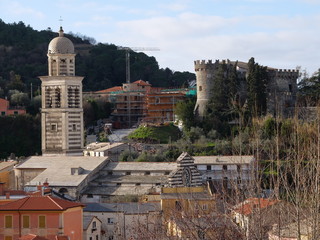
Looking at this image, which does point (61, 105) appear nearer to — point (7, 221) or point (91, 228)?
point (91, 228)

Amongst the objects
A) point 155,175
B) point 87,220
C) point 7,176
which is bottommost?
point 87,220

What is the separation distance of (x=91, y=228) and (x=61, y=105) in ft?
45.9

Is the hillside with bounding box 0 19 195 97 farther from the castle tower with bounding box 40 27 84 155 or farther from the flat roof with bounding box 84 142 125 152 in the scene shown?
the castle tower with bounding box 40 27 84 155

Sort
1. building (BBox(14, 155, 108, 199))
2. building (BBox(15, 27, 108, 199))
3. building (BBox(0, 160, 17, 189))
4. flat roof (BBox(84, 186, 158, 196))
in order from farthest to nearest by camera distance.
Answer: building (BBox(15, 27, 108, 199)) < building (BBox(0, 160, 17, 189)) < building (BBox(14, 155, 108, 199)) < flat roof (BBox(84, 186, 158, 196))

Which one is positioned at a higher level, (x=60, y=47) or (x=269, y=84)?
(x=60, y=47)

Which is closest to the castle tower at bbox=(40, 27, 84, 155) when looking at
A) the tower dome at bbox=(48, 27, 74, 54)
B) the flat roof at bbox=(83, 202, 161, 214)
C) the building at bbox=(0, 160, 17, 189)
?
the tower dome at bbox=(48, 27, 74, 54)

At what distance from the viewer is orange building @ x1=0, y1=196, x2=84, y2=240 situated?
109 ft

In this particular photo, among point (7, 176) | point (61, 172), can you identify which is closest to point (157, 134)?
point (7, 176)

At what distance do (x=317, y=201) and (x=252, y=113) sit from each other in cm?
3817

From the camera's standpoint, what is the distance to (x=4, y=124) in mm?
69500

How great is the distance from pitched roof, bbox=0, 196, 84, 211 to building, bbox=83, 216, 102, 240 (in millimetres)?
2820

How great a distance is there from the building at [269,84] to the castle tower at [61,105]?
13.0 meters

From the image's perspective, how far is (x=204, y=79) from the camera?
62.4m

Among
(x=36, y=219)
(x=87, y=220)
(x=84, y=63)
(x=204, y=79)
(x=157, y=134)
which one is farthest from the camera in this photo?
(x=84, y=63)
